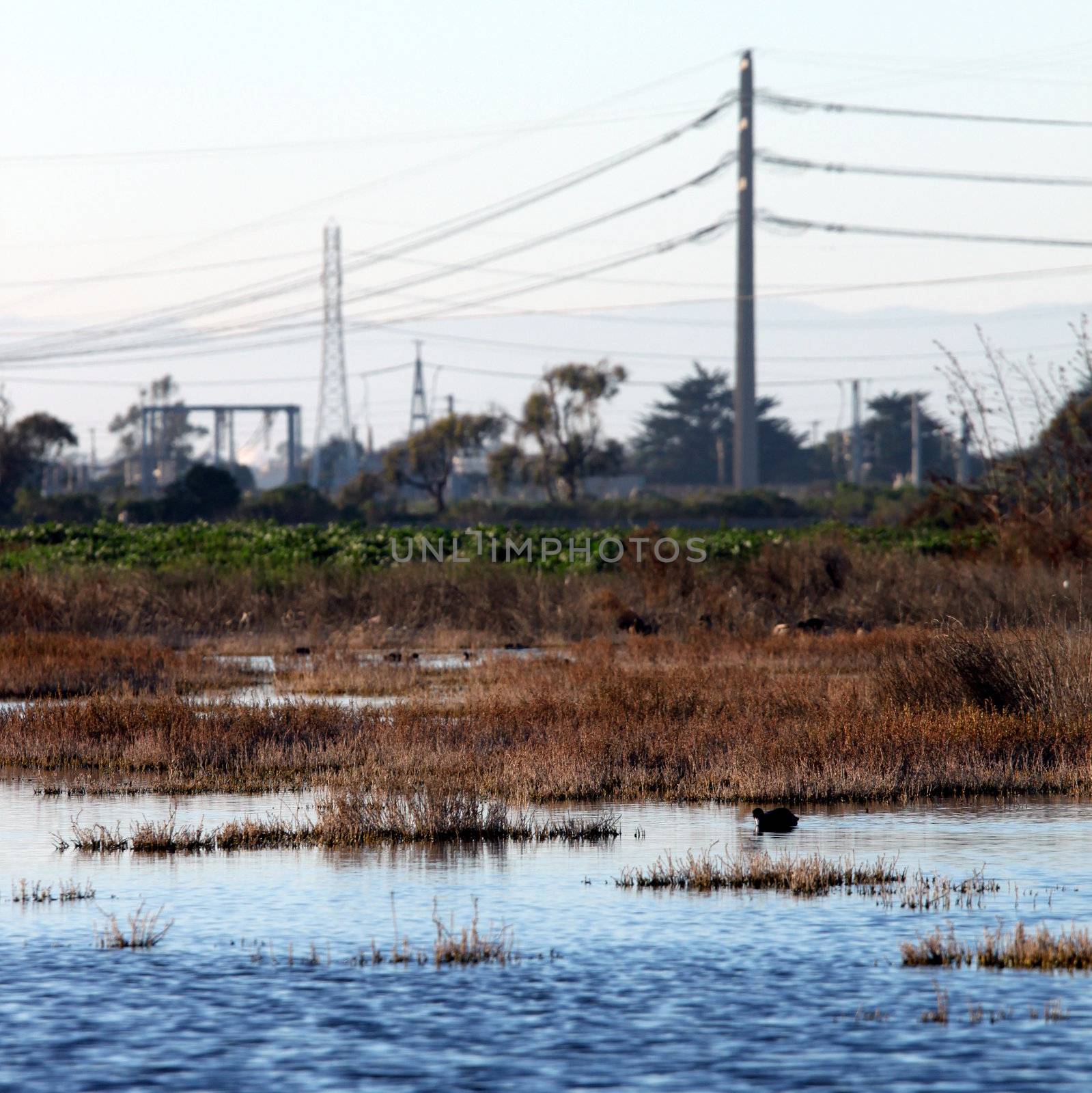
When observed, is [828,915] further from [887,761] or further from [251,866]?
[887,761]

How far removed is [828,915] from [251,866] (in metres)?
3.66

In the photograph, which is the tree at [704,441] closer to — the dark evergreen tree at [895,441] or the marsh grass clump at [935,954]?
the dark evergreen tree at [895,441]

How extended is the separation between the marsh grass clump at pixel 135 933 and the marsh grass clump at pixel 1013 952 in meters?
3.60

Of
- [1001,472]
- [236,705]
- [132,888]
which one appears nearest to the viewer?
[132,888]

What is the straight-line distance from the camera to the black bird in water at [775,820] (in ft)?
41.8

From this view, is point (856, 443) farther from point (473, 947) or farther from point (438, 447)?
point (473, 947)

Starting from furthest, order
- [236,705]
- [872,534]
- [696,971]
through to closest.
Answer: [872,534]
[236,705]
[696,971]

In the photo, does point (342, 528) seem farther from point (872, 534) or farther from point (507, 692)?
point (507, 692)

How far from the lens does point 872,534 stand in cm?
4128

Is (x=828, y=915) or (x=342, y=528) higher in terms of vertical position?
(x=342, y=528)

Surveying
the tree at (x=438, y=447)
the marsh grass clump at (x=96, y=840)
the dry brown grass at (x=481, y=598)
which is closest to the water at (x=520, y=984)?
the marsh grass clump at (x=96, y=840)

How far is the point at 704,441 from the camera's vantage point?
115875 millimetres

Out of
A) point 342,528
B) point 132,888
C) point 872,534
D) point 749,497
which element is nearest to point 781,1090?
point 132,888

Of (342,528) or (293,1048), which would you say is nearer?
(293,1048)
